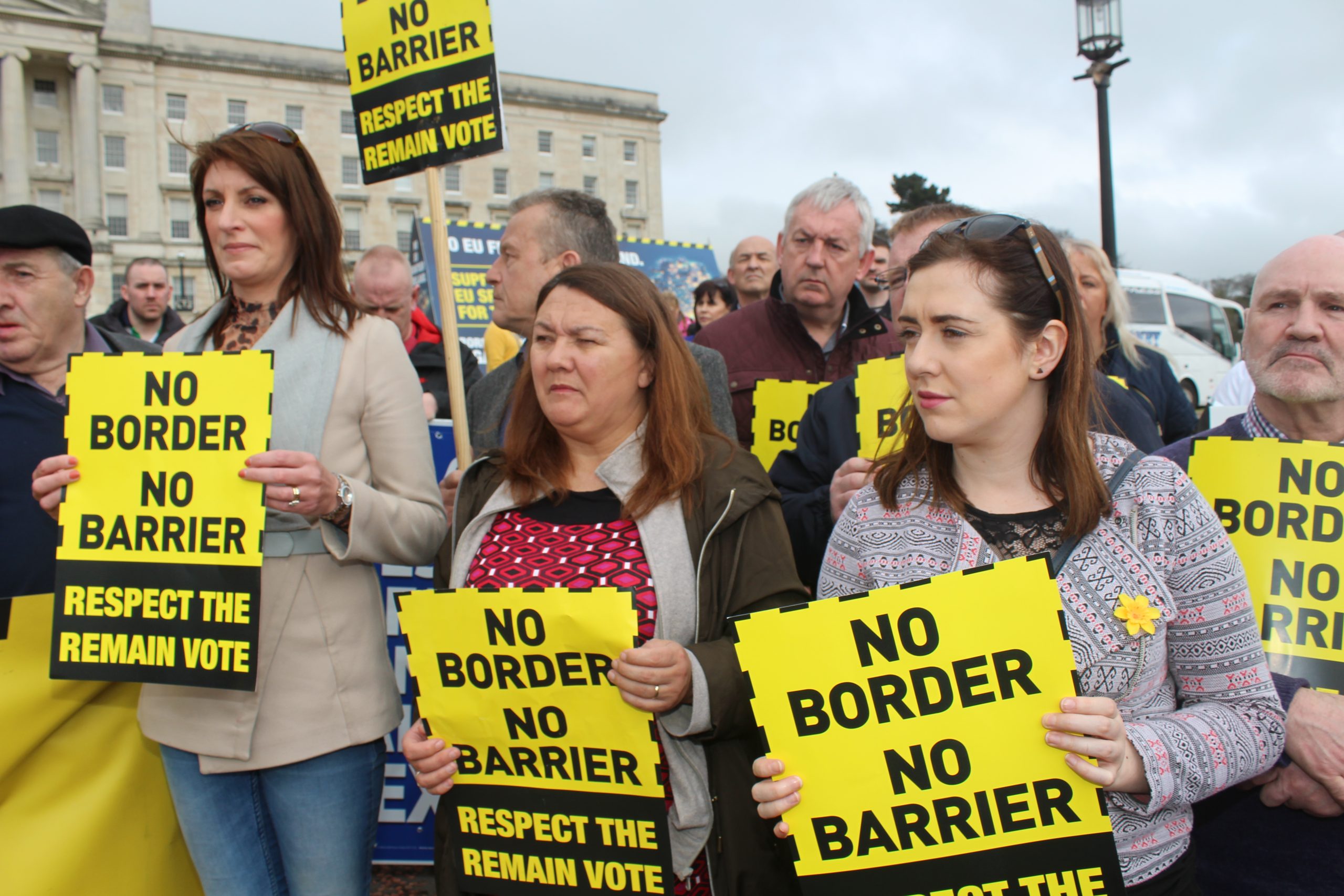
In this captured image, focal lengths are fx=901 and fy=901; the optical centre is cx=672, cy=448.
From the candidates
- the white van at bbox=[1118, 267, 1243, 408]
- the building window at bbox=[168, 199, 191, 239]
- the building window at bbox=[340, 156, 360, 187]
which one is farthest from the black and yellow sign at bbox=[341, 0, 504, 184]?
the building window at bbox=[340, 156, 360, 187]

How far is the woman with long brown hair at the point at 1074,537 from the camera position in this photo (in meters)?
1.60

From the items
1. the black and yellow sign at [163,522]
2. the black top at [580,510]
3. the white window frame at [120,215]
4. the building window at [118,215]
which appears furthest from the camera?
the building window at [118,215]

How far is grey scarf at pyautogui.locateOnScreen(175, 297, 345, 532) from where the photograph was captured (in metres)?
2.17

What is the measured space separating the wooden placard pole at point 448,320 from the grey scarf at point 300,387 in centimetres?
62

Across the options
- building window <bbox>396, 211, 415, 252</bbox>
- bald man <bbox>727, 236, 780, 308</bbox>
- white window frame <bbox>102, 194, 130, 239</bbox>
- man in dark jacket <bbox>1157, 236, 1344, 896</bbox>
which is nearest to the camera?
man in dark jacket <bbox>1157, 236, 1344, 896</bbox>

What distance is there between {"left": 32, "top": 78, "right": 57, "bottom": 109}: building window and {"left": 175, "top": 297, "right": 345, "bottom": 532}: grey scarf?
62.0 metres

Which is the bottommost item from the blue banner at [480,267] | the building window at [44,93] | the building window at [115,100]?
the blue banner at [480,267]

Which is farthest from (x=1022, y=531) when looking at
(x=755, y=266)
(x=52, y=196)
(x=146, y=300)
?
(x=52, y=196)

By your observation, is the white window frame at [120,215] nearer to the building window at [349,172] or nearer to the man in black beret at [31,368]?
the building window at [349,172]

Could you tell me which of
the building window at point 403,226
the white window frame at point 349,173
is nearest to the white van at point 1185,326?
the building window at point 403,226

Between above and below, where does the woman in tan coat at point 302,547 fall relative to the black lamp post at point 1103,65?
below

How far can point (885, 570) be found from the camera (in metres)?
1.81

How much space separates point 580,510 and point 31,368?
1651 mm

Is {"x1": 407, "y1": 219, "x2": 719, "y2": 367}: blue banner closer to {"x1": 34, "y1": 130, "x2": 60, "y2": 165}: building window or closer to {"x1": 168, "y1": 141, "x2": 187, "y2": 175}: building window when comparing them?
{"x1": 168, "y1": 141, "x2": 187, "y2": 175}: building window
